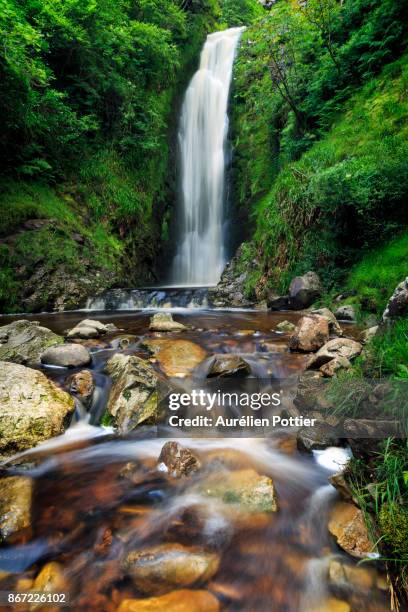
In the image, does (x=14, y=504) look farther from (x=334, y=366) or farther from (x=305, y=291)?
(x=305, y=291)

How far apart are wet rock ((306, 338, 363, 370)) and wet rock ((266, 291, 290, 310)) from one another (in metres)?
4.23

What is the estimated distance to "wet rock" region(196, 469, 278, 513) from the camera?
2434mm

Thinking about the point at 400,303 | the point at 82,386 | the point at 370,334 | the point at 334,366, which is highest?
the point at 400,303

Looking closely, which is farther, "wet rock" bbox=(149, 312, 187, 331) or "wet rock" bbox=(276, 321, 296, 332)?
"wet rock" bbox=(149, 312, 187, 331)

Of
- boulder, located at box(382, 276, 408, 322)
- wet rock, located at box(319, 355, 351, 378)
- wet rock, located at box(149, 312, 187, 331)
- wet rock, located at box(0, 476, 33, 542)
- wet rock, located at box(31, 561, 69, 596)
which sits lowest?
wet rock, located at box(149, 312, 187, 331)

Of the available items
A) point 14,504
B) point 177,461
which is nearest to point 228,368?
point 177,461

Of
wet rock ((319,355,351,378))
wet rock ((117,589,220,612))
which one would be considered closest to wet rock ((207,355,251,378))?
wet rock ((319,355,351,378))

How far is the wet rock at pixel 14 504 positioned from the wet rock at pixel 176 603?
0.94 meters

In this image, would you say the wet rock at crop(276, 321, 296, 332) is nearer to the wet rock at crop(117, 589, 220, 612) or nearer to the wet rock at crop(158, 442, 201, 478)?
the wet rock at crop(158, 442, 201, 478)

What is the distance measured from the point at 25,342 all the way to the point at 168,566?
13.7 ft

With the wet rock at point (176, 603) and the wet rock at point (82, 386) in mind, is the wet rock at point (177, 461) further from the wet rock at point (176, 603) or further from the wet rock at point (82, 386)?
the wet rock at point (82, 386)

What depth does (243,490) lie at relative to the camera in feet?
8.38

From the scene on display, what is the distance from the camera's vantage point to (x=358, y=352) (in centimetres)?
387

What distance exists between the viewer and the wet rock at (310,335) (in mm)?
4762
